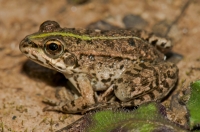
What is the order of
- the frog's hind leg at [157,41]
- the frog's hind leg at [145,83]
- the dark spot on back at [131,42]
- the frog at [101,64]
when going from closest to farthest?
Result: 1. the frog's hind leg at [145,83]
2. the frog at [101,64]
3. the dark spot on back at [131,42]
4. the frog's hind leg at [157,41]

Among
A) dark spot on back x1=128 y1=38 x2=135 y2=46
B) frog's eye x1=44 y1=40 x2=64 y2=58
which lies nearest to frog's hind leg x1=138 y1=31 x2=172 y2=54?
dark spot on back x1=128 y1=38 x2=135 y2=46


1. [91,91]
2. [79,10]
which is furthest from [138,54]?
[79,10]

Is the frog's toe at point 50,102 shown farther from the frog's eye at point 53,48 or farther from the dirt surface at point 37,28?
the frog's eye at point 53,48

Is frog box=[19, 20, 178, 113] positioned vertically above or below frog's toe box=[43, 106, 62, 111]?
above

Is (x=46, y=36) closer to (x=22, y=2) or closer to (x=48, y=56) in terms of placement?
(x=48, y=56)

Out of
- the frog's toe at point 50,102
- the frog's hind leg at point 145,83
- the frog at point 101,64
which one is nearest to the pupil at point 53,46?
the frog at point 101,64

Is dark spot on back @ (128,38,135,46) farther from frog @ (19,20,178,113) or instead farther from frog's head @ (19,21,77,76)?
frog's head @ (19,21,77,76)

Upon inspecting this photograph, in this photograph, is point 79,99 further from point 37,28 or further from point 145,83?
point 37,28
